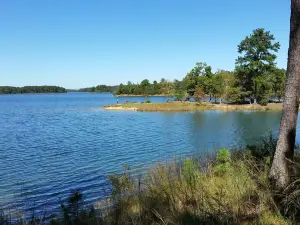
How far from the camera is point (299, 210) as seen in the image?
4.48 metres

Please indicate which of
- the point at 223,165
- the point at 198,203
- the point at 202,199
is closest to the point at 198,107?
the point at 223,165

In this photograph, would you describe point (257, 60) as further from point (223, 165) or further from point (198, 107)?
point (223, 165)

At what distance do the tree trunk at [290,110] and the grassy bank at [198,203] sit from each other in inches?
12.8

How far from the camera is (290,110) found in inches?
215

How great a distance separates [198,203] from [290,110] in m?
2.36

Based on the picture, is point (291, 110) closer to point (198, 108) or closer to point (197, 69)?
point (198, 108)

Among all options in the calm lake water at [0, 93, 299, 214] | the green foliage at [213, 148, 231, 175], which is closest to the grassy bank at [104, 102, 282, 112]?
the calm lake water at [0, 93, 299, 214]

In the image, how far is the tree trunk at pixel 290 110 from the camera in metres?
5.35

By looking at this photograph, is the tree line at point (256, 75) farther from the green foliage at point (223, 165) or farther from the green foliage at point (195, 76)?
the green foliage at point (223, 165)

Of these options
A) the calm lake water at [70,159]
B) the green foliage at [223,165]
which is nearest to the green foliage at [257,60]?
the calm lake water at [70,159]

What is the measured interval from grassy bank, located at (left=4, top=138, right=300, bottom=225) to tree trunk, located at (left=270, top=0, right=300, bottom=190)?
325mm

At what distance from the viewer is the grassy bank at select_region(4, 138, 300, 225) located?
15.0 ft

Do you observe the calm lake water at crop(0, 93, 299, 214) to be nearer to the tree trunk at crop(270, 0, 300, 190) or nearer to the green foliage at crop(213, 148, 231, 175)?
the green foliage at crop(213, 148, 231, 175)

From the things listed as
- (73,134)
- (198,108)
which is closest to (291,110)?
(73,134)
